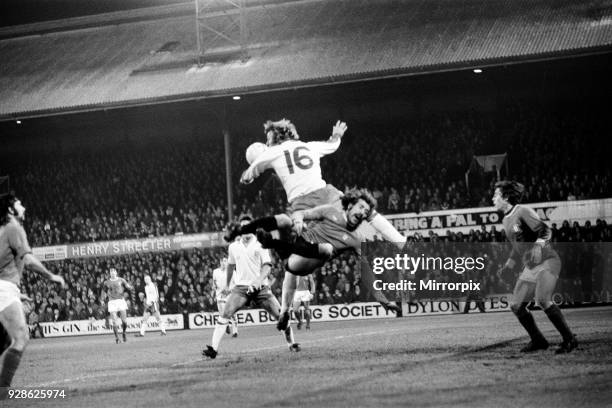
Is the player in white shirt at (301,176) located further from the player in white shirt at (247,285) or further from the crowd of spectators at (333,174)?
the crowd of spectators at (333,174)

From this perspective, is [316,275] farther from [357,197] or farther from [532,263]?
[357,197]

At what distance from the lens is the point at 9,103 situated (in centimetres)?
3566

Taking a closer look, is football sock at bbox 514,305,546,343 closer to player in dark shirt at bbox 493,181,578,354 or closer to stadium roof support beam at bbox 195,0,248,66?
player in dark shirt at bbox 493,181,578,354

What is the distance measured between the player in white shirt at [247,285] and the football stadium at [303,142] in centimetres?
5

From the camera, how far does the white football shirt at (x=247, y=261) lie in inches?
595

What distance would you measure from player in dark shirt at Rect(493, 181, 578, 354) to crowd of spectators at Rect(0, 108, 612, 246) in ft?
59.0

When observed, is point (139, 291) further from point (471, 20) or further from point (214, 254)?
point (471, 20)

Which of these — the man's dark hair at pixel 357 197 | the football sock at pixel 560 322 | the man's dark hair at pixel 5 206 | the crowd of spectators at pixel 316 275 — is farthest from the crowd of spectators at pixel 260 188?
the man's dark hair at pixel 5 206

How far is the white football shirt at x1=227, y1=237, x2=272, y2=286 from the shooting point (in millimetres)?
15109

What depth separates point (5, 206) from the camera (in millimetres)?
9156

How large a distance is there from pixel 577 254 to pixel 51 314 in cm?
2091

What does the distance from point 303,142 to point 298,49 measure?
15.4m

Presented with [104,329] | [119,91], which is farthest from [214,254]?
[119,91]

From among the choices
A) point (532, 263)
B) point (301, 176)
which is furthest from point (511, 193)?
point (301, 176)
